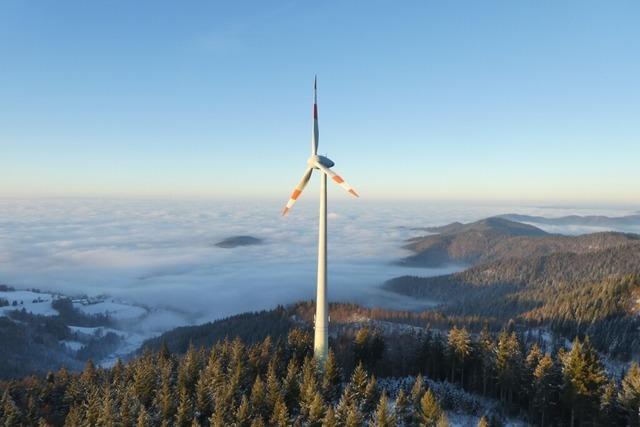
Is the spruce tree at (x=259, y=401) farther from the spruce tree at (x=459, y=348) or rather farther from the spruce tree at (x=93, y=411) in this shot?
the spruce tree at (x=459, y=348)

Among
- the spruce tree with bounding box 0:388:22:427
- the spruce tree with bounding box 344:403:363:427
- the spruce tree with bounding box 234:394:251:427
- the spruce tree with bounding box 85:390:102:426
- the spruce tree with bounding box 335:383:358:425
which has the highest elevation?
the spruce tree with bounding box 344:403:363:427

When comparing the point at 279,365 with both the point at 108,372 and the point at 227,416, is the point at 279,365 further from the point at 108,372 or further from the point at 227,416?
the point at 108,372

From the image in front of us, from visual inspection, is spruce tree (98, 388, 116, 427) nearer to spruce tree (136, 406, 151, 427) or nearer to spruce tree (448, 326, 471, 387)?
spruce tree (136, 406, 151, 427)

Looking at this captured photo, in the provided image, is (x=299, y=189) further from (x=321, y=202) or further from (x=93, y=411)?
(x=93, y=411)

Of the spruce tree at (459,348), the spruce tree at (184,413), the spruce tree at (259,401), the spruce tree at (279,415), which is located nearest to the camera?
the spruce tree at (279,415)

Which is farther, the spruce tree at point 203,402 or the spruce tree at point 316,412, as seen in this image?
the spruce tree at point 203,402

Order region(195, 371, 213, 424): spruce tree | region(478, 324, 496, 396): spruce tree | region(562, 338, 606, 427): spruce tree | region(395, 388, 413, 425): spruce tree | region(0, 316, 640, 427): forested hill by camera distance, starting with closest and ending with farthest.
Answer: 1. region(395, 388, 413, 425): spruce tree
2. region(0, 316, 640, 427): forested hill
3. region(562, 338, 606, 427): spruce tree
4. region(195, 371, 213, 424): spruce tree
5. region(478, 324, 496, 396): spruce tree

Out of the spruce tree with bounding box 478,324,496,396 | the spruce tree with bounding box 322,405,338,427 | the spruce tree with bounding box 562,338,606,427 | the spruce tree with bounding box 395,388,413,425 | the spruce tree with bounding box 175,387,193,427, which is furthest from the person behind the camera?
the spruce tree with bounding box 478,324,496,396

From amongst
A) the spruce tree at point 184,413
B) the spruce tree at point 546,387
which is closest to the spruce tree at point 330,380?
the spruce tree at point 184,413

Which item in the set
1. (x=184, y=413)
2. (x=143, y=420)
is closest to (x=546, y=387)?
(x=184, y=413)

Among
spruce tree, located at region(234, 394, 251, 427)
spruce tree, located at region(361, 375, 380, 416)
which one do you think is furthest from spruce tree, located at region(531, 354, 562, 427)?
spruce tree, located at region(234, 394, 251, 427)

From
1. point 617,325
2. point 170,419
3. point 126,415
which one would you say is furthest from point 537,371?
point 617,325

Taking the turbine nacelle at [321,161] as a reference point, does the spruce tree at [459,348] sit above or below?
below
